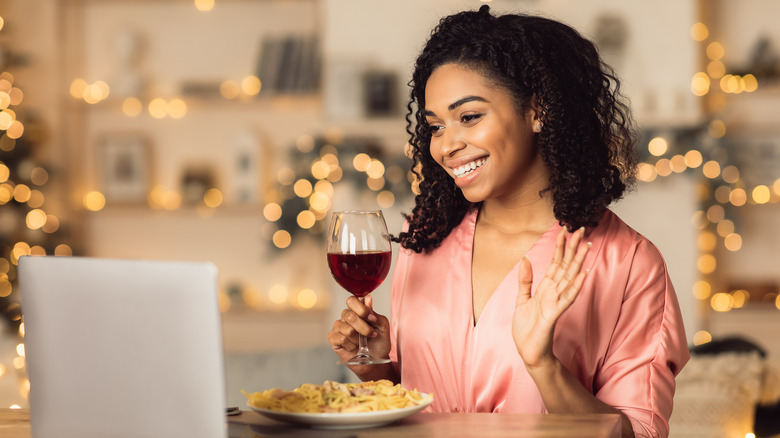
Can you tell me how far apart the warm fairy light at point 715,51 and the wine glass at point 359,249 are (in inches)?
122

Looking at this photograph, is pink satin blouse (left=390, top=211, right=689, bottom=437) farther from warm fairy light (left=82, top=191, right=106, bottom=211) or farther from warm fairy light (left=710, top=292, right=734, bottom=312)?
warm fairy light (left=82, top=191, right=106, bottom=211)

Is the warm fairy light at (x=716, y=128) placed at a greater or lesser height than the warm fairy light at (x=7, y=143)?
lesser

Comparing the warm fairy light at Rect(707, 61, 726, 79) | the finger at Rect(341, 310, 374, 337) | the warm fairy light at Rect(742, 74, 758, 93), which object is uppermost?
the warm fairy light at Rect(707, 61, 726, 79)

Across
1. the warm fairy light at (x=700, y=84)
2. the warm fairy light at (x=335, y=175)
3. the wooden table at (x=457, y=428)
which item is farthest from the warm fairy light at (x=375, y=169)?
the wooden table at (x=457, y=428)

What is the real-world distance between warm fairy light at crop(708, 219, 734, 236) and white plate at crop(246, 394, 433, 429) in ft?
10.5

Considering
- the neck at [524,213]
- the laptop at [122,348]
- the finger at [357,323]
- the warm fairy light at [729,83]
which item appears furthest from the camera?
the warm fairy light at [729,83]

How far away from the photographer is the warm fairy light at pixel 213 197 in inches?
177

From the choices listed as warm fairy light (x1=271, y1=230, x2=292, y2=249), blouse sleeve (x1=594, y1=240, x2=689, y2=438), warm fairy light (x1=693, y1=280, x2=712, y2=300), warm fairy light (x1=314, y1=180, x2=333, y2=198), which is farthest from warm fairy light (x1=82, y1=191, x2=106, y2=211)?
blouse sleeve (x1=594, y1=240, x2=689, y2=438)

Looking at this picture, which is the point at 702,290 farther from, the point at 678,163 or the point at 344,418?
the point at 344,418

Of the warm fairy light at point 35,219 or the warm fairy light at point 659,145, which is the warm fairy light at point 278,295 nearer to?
the warm fairy light at point 35,219

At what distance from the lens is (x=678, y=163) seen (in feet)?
12.7

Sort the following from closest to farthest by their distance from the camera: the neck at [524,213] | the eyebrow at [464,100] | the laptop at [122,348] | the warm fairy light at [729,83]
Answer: the laptop at [122,348] → the eyebrow at [464,100] → the neck at [524,213] → the warm fairy light at [729,83]

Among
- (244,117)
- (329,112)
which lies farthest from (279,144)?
(329,112)

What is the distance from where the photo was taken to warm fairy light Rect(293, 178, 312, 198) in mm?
4082
